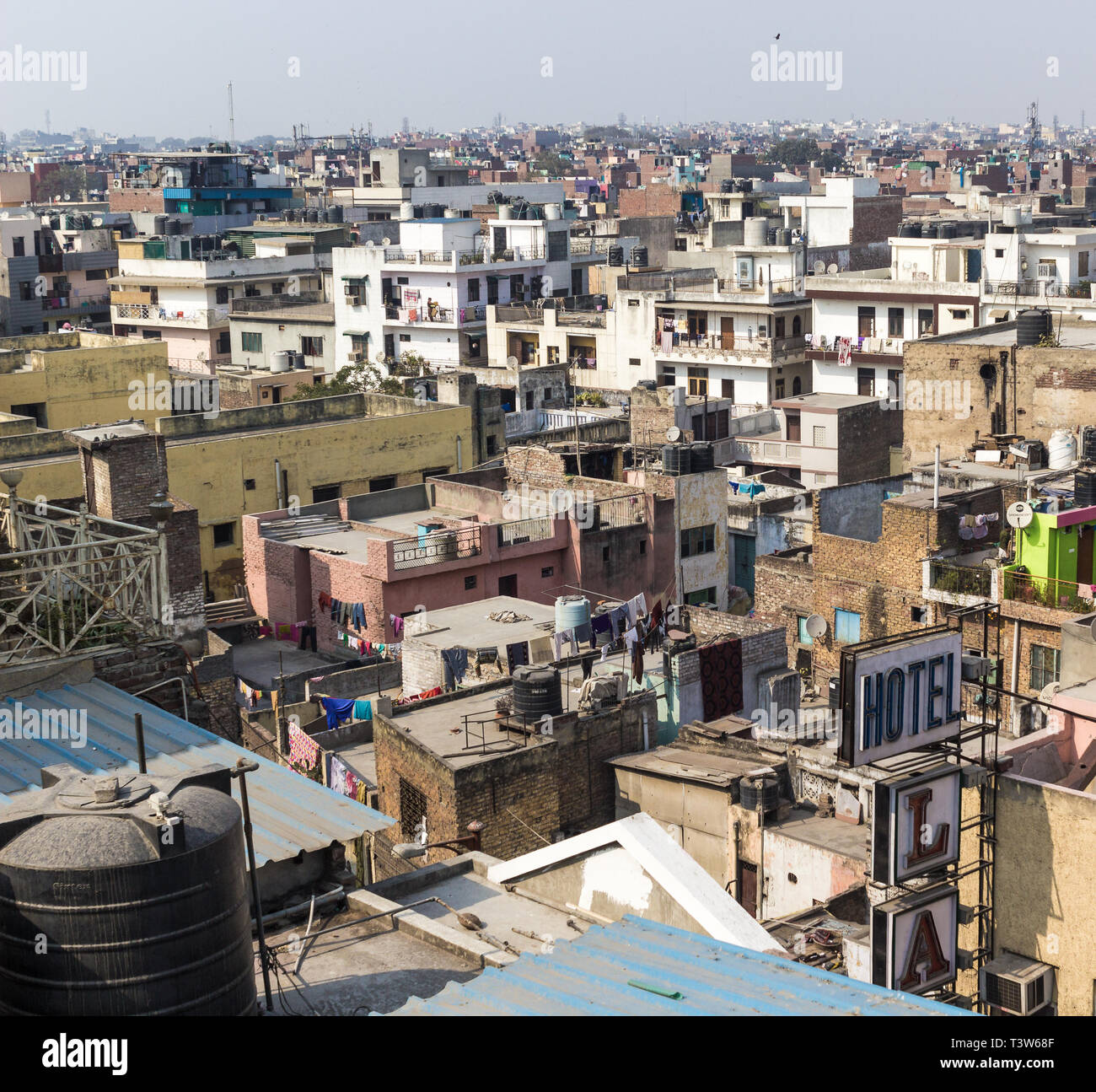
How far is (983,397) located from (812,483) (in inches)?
292

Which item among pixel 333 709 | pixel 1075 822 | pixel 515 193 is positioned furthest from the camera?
pixel 515 193

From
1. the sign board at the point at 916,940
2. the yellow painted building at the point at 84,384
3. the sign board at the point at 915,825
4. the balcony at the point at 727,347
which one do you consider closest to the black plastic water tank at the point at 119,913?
the sign board at the point at 916,940

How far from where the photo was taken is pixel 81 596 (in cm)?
1777

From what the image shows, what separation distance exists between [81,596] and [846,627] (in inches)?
852

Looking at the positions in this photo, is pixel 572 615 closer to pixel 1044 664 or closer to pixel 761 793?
pixel 1044 664

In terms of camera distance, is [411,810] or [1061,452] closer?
[411,810]

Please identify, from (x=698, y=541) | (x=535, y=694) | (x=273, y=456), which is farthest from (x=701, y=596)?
(x=535, y=694)

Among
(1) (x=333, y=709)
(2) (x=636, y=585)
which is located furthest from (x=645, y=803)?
(2) (x=636, y=585)

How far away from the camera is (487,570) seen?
1516 inches

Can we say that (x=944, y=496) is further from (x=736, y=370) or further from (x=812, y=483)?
(x=736, y=370)

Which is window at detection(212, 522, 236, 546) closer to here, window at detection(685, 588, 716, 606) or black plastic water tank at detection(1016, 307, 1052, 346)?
window at detection(685, 588, 716, 606)

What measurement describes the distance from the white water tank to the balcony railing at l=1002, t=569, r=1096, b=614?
9.15m

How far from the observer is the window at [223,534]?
43.2m

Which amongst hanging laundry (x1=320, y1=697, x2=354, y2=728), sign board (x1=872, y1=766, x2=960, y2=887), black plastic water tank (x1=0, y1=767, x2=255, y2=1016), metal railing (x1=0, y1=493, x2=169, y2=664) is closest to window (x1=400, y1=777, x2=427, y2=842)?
hanging laundry (x1=320, y1=697, x2=354, y2=728)
